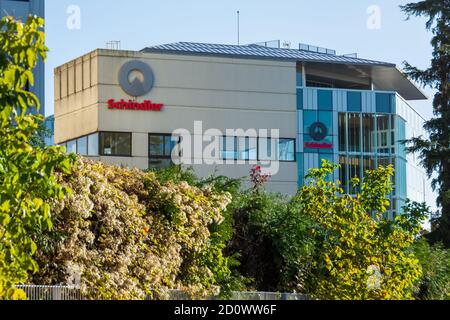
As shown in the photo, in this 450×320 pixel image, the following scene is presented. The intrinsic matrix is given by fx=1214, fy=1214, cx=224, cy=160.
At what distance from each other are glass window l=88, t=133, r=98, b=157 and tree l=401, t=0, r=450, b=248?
3132 centimetres

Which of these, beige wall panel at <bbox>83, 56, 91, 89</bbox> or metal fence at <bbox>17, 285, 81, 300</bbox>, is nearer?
metal fence at <bbox>17, 285, 81, 300</bbox>

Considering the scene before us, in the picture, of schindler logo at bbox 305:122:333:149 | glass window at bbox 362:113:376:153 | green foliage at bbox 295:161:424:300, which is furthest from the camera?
glass window at bbox 362:113:376:153

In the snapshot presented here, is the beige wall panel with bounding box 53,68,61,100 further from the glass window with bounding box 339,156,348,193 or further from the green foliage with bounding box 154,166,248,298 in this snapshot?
the green foliage with bounding box 154,166,248,298

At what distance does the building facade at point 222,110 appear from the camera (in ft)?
257

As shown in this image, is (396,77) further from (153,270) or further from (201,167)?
(153,270)

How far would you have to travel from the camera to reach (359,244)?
22.4m

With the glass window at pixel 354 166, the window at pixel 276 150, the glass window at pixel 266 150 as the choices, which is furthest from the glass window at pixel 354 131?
the glass window at pixel 266 150

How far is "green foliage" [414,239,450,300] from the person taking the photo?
85.7 ft

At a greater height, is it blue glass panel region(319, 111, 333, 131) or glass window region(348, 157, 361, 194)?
blue glass panel region(319, 111, 333, 131)

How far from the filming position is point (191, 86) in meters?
79.9

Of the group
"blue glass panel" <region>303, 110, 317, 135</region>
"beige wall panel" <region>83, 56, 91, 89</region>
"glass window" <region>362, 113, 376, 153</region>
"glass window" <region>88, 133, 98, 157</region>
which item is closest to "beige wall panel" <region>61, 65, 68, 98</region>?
"beige wall panel" <region>83, 56, 91, 89</region>

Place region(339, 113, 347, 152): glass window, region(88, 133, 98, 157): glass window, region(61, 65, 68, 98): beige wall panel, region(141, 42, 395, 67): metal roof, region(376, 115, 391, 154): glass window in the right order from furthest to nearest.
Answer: region(376, 115, 391, 154): glass window < region(339, 113, 347, 152): glass window < region(141, 42, 395, 67): metal roof < region(61, 65, 68, 98): beige wall panel < region(88, 133, 98, 157): glass window

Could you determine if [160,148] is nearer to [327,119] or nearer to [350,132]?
[327,119]
